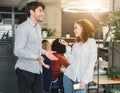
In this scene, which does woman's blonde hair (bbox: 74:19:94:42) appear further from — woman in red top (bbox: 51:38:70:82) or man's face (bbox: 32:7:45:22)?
woman in red top (bbox: 51:38:70:82)

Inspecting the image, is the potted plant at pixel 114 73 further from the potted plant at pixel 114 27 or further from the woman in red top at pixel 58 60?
the woman in red top at pixel 58 60

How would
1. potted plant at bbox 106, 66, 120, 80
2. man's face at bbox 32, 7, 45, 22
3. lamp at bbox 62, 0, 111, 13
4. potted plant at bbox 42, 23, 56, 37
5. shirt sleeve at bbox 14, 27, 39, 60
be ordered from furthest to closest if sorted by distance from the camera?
lamp at bbox 62, 0, 111, 13 → potted plant at bbox 42, 23, 56, 37 → potted plant at bbox 106, 66, 120, 80 → man's face at bbox 32, 7, 45, 22 → shirt sleeve at bbox 14, 27, 39, 60

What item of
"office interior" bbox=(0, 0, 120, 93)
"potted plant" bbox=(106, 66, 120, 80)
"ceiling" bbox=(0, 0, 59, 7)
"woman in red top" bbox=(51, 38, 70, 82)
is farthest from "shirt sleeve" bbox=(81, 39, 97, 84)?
"ceiling" bbox=(0, 0, 59, 7)

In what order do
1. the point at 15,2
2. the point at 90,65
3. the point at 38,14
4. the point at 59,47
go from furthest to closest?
the point at 15,2
the point at 59,47
the point at 90,65
the point at 38,14

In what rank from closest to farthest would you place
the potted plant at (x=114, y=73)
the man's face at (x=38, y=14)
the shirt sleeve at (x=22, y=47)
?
the shirt sleeve at (x=22, y=47), the man's face at (x=38, y=14), the potted plant at (x=114, y=73)

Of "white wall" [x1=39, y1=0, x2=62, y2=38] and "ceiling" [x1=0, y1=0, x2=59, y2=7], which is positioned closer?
"white wall" [x1=39, y1=0, x2=62, y2=38]

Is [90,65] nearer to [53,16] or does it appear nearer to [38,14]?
[38,14]

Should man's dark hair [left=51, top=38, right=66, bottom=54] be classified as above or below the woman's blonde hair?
below

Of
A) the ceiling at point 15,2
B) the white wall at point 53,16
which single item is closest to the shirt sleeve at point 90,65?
the white wall at point 53,16

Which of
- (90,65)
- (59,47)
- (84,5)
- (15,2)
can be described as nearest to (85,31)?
(90,65)

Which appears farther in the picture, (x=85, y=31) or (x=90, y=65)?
(x=85, y=31)

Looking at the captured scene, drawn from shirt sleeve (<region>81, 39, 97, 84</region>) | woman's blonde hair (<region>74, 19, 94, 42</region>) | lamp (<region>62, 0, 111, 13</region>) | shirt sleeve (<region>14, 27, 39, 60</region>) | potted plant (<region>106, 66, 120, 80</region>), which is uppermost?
lamp (<region>62, 0, 111, 13</region>)

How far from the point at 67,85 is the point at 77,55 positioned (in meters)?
0.38

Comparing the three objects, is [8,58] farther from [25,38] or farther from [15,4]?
[25,38]
